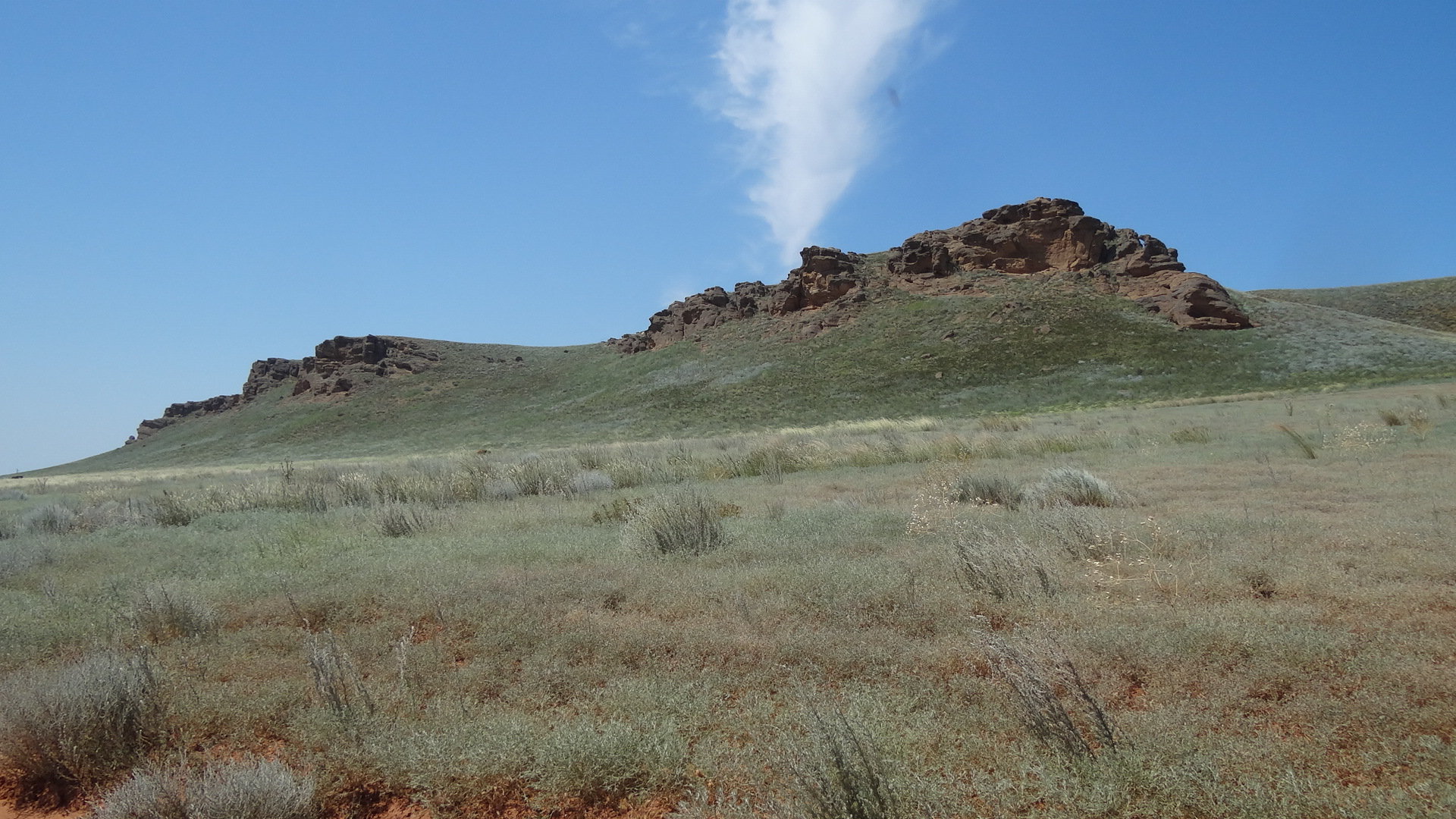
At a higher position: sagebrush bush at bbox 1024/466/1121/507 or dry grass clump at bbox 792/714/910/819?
sagebrush bush at bbox 1024/466/1121/507

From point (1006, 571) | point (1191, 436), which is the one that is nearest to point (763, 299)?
point (1191, 436)

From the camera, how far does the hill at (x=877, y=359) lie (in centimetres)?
4244

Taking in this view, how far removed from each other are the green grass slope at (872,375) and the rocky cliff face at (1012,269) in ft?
7.02

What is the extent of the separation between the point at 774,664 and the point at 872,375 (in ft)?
158

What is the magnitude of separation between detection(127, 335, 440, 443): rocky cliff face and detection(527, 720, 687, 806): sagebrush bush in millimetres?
86675

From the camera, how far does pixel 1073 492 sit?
27.7ft

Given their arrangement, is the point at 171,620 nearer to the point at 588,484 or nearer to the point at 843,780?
the point at 843,780

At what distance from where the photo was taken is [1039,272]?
62719 millimetres

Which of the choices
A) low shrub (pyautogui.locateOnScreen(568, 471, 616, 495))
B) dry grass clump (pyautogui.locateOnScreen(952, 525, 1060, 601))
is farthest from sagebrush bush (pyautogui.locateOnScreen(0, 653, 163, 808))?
low shrub (pyautogui.locateOnScreen(568, 471, 616, 495))

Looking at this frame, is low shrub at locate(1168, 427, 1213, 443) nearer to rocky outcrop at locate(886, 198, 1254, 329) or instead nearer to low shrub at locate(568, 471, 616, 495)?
low shrub at locate(568, 471, 616, 495)

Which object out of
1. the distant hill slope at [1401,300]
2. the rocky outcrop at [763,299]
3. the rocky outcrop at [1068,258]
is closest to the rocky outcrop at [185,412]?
the rocky outcrop at [763,299]

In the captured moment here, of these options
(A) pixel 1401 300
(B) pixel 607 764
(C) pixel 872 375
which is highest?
(A) pixel 1401 300

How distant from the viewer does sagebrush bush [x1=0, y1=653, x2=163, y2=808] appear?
3311 millimetres

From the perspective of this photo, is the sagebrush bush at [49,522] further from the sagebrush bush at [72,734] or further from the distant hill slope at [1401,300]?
the distant hill slope at [1401,300]
